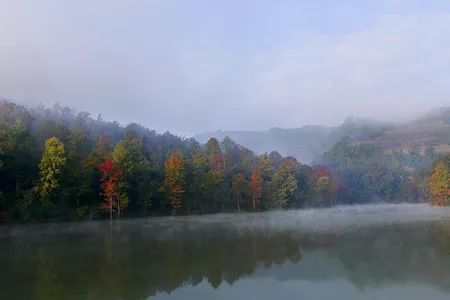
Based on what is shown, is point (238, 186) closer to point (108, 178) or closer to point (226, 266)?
point (108, 178)

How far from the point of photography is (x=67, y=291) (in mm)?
15180

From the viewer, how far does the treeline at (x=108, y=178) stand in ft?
139

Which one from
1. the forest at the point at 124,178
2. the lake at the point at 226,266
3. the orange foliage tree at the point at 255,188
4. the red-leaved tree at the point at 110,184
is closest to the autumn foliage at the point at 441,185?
the forest at the point at 124,178

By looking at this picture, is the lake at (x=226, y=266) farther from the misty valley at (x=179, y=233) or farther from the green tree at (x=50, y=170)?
the green tree at (x=50, y=170)

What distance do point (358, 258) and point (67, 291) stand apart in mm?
13994

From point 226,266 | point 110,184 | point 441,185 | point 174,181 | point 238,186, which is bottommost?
point 226,266

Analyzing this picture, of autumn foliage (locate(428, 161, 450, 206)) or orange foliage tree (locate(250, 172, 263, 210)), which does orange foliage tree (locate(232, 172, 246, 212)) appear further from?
autumn foliage (locate(428, 161, 450, 206))

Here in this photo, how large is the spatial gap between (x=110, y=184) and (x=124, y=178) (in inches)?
120

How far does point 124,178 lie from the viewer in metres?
49.9

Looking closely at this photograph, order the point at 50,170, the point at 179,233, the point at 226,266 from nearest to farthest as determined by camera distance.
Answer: the point at 226,266 < the point at 179,233 < the point at 50,170

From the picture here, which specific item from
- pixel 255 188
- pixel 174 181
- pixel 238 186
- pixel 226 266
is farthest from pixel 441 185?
pixel 226 266

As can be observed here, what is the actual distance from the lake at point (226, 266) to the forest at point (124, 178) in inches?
445

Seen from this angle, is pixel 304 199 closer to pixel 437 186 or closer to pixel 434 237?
pixel 437 186

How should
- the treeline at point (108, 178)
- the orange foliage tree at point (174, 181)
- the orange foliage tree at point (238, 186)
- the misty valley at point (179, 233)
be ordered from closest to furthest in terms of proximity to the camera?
1. the misty valley at point (179, 233)
2. the treeline at point (108, 178)
3. the orange foliage tree at point (174, 181)
4. the orange foliage tree at point (238, 186)
